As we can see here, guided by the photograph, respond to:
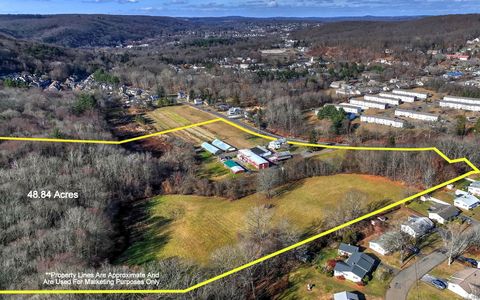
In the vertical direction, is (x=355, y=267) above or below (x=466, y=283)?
below

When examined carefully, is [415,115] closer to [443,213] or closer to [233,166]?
[443,213]

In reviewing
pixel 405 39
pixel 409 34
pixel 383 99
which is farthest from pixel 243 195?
pixel 409 34

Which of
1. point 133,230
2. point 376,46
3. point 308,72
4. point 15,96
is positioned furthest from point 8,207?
point 376,46

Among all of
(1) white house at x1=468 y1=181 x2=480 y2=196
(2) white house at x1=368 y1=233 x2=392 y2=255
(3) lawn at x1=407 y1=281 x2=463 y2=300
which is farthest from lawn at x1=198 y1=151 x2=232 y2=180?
(1) white house at x1=468 y1=181 x2=480 y2=196

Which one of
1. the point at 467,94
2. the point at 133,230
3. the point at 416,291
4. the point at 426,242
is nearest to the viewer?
the point at 416,291

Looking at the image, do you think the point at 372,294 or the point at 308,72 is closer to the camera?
the point at 372,294

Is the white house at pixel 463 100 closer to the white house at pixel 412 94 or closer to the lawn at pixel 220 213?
the white house at pixel 412 94

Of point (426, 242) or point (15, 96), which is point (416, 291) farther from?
point (15, 96)
